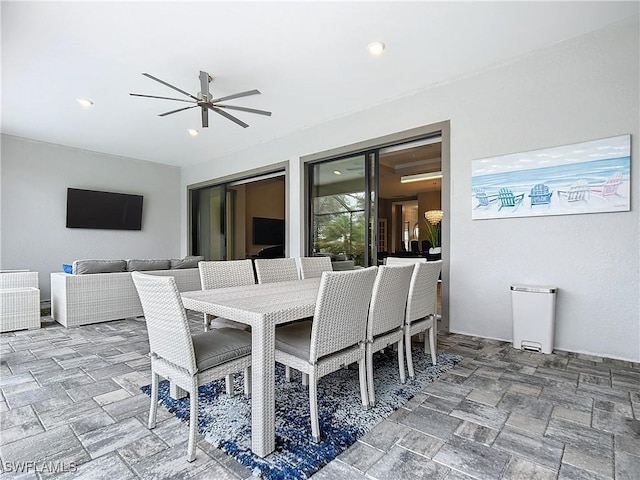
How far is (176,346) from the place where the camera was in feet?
5.47

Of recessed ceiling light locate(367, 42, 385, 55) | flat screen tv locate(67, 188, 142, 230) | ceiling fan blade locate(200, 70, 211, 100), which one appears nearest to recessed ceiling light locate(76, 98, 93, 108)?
ceiling fan blade locate(200, 70, 211, 100)

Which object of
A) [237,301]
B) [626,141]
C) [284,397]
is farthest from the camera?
[626,141]

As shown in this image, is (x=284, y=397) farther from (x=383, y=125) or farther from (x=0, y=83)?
(x=0, y=83)

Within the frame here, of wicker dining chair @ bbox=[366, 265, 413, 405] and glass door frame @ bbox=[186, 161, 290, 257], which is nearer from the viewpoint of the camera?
wicker dining chair @ bbox=[366, 265, 413, 405]

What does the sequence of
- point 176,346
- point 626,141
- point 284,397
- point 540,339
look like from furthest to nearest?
1. point 540,339
2. point 626,141
3. point 284,397
4. point 176,346

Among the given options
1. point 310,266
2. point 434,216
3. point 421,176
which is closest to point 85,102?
point 310,266

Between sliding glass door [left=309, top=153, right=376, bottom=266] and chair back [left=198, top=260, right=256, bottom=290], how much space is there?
2.22 m

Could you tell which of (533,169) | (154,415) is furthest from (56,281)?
(533,169)

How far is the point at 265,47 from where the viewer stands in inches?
124

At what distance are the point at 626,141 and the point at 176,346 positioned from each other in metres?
3.83

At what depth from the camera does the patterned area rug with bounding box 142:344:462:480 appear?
1.59m

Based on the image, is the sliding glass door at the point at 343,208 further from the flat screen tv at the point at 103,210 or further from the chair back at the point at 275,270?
the flat screen tv at the point at 103,210

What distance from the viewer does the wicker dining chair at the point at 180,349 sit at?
1.61 metres

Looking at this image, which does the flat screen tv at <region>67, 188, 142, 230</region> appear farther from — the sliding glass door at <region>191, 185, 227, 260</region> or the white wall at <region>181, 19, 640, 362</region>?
the white wall at <region>181, 19, 640, 362</region>
